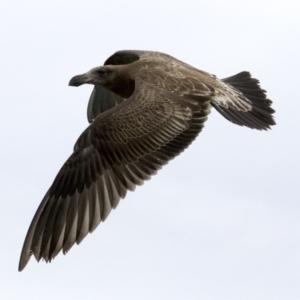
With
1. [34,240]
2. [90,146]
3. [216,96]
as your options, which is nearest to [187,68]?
[216,96]

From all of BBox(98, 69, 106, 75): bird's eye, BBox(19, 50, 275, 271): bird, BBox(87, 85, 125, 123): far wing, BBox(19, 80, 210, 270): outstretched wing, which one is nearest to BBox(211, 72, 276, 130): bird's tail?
BBox(19, 50, 275, 271): bird

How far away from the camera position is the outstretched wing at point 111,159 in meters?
16.7

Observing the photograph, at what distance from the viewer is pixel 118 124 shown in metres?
16.8

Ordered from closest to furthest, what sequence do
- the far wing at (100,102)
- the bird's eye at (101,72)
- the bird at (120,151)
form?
the bird at (120,151) < the bird's eye at (101,72) < the far wing at (100,102)

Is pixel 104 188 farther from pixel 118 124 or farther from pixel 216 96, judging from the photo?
pixel 216 96

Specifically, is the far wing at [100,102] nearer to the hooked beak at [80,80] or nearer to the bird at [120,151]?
the hooked beak at [80,80]

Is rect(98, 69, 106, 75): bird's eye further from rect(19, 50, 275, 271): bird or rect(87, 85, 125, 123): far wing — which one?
rect(87, 85, 125, 123): far wing

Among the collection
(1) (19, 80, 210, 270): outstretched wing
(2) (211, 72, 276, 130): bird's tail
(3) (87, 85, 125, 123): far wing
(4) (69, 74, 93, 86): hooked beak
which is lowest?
(1) (19, 80, 210, 270): outstretched wing

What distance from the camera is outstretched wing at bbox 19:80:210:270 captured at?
16.7 meters

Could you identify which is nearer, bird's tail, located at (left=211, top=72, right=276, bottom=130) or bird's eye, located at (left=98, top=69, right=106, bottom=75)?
bird's tail, located at (left=211, top=72, right=276, bottom=130)

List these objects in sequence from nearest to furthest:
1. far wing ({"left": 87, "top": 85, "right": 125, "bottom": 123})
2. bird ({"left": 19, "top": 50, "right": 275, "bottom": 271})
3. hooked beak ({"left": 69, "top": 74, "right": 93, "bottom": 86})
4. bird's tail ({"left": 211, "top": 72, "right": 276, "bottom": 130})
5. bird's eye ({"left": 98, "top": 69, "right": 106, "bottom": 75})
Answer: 1. bird ({"left": 19, "top": 50, "right": 275, "bottom": 271})
2. bird's tail ({"left": 211, "top": 72, "right": 276, "bottom": 130})
3. bird's eye ({"left": 98, "top": 69, "right": 106, "bottom": 75})
4. hooked beak ({"left": 69, "top": 74, "right": 93, "bottom": 86})
5. far wing ({"left": 87, "top": 85, "right": 125, "bottom": 123})

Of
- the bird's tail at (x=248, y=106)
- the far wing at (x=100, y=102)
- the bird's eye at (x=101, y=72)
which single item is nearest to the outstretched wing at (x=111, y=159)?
the bird's tail at (x=248, y=106)

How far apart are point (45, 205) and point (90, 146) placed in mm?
987

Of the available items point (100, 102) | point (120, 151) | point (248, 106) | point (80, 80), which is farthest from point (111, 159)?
point (100, 102)
